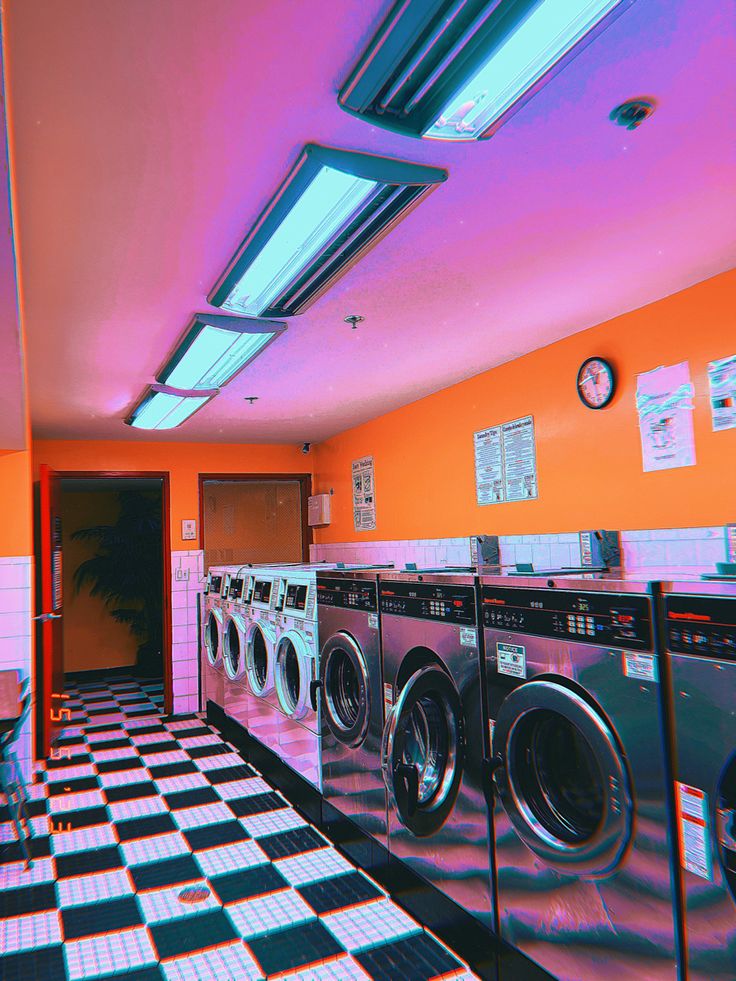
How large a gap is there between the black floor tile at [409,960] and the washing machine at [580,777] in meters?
0.38

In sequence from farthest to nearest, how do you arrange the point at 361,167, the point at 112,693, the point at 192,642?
the point at 112,693, the point at 192,642, the point at 361,167

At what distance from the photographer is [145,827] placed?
3.70 meters

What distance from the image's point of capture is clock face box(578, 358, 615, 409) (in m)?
3.24

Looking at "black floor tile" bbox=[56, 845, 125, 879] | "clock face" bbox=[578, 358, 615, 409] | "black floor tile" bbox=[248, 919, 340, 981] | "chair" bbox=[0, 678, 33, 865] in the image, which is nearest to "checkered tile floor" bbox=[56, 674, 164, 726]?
"chair" bbox=[0, 678, 33, 865]

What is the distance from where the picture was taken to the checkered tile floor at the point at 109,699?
6.21 meters

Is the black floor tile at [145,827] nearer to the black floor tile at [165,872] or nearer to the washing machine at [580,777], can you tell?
the black floor tile at [165,872]

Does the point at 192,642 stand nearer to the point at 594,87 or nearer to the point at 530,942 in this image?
the point at 530,942

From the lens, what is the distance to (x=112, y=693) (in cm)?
725

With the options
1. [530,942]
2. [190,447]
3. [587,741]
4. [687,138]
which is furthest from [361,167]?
[190,447]

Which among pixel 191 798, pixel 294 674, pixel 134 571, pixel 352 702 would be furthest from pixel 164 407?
pixel 134 571

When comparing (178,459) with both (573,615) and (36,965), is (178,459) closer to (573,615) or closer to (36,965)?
(36,965)

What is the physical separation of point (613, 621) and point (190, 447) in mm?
5366

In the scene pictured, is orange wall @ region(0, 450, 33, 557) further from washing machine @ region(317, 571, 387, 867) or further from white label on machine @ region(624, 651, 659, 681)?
white label on machine @ region(624, 651, 659, 681)

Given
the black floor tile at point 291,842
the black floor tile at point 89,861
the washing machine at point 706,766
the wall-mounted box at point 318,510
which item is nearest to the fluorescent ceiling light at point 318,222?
the washing machine at point 706,766
